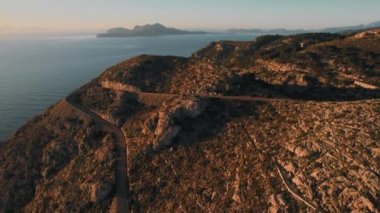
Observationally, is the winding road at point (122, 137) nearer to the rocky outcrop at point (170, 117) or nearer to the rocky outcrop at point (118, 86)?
the rocky outcrop at point (118, 86)

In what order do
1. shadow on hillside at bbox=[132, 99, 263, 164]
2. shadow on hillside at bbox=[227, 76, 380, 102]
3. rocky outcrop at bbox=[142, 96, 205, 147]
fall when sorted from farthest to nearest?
1. shadow on hillside at bbox=[227, 76, 380, 102]
2. rocky outcrop at bbox=[142, 96, 205, 147]
3. shadow on hillside at bbox=[132, 99, 263, 164]

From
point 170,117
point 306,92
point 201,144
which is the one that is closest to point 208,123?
point 201,144

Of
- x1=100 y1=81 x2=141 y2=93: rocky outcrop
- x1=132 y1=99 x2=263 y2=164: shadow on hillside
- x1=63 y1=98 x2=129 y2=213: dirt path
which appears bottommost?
x1=63 y1=98 x2=129 y2=213: dirt path

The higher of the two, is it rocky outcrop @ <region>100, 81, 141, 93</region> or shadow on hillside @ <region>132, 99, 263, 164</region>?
rocky outcrop @ <region>100, 81, 141, 93</region>

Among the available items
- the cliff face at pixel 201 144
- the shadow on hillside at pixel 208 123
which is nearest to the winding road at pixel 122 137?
the cliff face at pixel 201 144

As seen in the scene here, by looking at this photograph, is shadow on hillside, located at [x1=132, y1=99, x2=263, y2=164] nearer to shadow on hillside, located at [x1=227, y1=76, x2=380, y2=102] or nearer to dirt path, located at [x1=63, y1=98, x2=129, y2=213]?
dirt path, located at [x1=63, y1=98, x2=129, y2=213]

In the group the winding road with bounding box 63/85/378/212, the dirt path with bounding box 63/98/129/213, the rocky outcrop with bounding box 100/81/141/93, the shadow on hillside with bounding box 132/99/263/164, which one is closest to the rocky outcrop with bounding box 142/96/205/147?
the shadow on hillside with bounding box 132/99/263/164

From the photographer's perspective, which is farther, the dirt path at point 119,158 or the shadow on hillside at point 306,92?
the shadow on hillside at point 306,92
